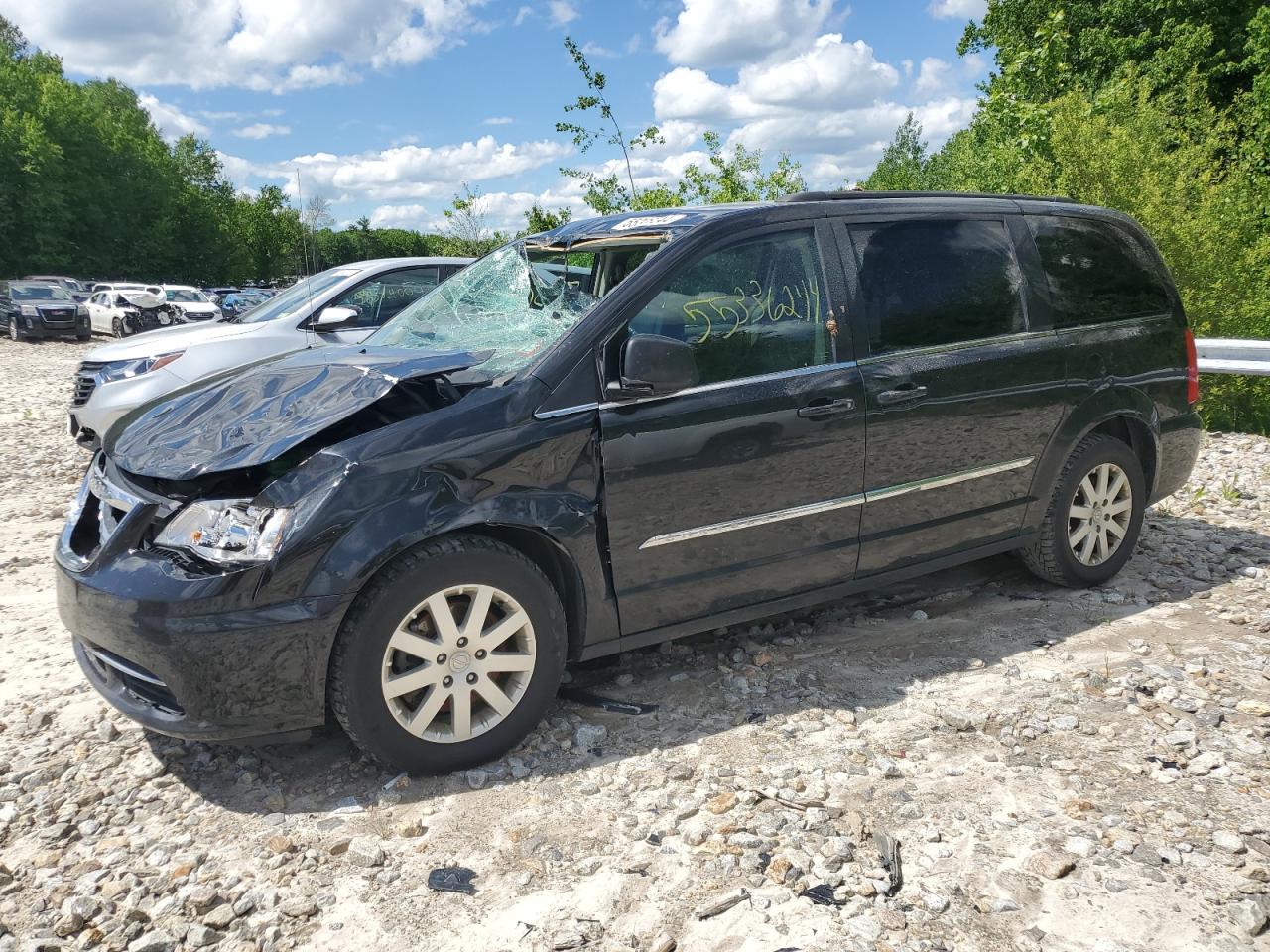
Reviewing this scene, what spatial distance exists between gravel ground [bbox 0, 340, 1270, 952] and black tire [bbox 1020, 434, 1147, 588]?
13.4 inches

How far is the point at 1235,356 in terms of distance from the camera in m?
7.82

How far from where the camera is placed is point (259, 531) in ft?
10.2

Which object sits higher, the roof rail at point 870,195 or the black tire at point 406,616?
the roof rail at point 870,195

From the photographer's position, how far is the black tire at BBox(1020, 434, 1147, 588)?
4.84m

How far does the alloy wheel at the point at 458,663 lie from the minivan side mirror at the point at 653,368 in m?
0.84

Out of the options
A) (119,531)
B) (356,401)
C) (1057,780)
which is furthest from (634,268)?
(1057,780)

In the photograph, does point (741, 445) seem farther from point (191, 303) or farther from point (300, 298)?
point (191, 303)

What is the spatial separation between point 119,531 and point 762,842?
7.63 feet

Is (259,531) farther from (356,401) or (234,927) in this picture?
(234,927)

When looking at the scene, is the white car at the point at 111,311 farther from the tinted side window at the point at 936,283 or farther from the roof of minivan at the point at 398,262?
the tinted side window at the point at 936,283

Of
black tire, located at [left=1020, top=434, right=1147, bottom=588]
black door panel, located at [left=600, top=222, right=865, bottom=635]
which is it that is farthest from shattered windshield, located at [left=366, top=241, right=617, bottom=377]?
black tire, located at [left=1020, top=434, right=1147, bottom=588]

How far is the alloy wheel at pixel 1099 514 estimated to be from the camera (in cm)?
493

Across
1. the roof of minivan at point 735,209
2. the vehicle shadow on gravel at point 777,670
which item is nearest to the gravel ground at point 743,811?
the vehicle shadow on gravel at point 777,670

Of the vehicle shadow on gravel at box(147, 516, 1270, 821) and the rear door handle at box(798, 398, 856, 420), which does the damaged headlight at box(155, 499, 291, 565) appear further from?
the rear door handle at box(798, 398, 856, 420)
